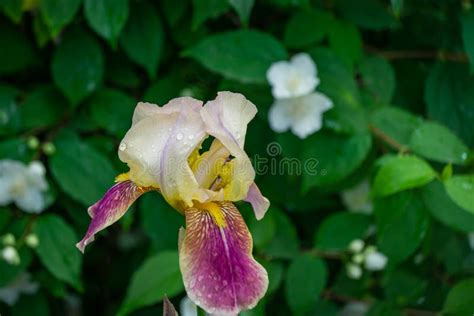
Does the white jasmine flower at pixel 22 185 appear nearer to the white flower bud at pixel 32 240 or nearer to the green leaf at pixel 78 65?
the white flower bud at pixel 32 240

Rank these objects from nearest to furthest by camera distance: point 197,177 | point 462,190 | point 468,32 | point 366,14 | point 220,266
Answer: point 220,266 → point 197,177 → point 462,190 → point 468,32 → point 366,14

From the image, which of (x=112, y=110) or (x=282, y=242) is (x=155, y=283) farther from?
(x=112, y=110)

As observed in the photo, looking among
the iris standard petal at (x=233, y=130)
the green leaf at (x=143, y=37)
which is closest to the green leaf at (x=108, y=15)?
the green leaf at (x=143, y=37)

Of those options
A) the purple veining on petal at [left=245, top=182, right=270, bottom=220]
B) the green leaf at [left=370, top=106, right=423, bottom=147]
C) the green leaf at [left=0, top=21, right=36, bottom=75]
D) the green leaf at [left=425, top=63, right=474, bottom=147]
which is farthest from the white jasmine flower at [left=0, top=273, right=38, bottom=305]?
the purple veining on petal at [left=245, top=182, right=270, bottom=220]

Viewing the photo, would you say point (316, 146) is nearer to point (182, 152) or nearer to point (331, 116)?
point (331, 116)

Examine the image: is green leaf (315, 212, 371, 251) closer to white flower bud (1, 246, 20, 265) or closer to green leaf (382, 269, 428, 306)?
green leaf (382, 269, 428, 306)

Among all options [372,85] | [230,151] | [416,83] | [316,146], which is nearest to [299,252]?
[316,146]

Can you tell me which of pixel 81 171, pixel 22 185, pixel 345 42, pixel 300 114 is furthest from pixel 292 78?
pixel 22 185

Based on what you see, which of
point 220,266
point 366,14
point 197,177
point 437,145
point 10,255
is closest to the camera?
point 220,266
